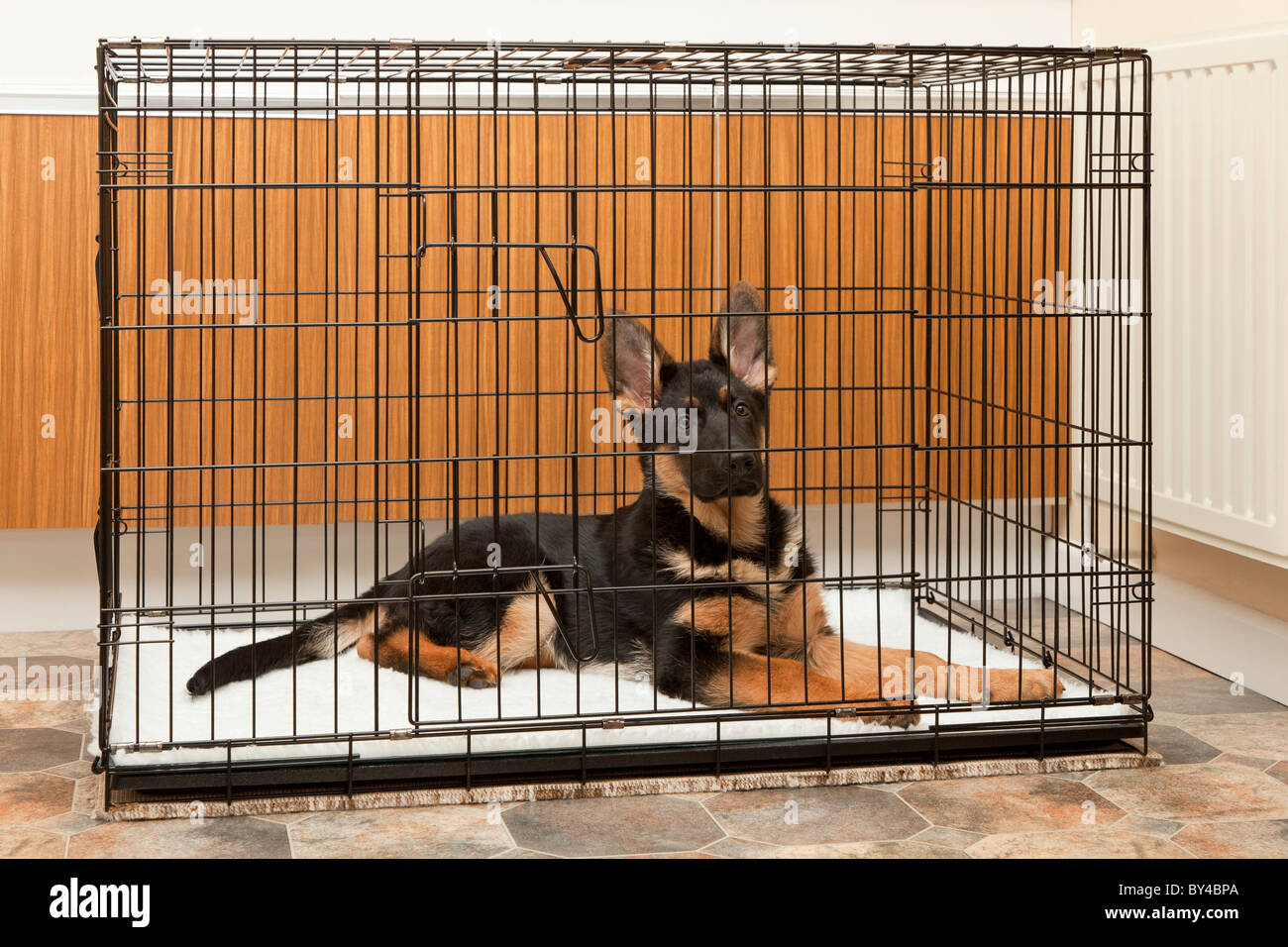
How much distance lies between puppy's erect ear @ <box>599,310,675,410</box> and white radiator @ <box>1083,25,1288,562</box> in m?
1.25

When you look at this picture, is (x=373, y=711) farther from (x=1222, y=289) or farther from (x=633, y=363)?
Answer: (x=1222, y=289)

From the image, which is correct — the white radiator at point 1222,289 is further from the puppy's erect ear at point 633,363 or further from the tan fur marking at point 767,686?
the puppy's erect ear at point 633,363

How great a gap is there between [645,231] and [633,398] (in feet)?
4.07

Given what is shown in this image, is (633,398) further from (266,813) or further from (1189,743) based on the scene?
(1189,743)

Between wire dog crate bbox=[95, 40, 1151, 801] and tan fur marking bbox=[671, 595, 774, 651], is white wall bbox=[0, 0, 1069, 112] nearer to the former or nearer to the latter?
wire dog crate bbox=[95, 40, 1151, 801]

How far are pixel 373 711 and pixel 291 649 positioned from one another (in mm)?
446

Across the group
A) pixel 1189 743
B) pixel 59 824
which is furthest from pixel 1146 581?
pixel 59 824

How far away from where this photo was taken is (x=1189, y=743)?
3.51 metres

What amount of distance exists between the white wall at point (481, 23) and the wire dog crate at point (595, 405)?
0.22 m

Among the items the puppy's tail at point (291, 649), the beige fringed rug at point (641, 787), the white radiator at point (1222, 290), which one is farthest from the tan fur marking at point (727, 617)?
the white radiator at point (1222, 290)

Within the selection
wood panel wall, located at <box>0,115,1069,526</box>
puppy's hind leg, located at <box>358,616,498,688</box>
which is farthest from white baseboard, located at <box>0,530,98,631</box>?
puppy's hind leg, located at <box>358,616,498,688</box>

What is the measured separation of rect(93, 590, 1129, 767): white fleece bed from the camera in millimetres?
3137

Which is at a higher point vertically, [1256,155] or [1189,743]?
[1256,155]

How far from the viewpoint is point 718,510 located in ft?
11.6
